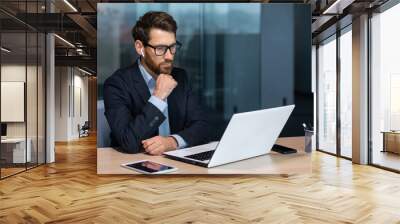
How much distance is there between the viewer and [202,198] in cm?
427

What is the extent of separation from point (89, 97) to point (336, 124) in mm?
14063

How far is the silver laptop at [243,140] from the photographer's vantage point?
2572mm

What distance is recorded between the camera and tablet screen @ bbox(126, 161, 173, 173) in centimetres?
279

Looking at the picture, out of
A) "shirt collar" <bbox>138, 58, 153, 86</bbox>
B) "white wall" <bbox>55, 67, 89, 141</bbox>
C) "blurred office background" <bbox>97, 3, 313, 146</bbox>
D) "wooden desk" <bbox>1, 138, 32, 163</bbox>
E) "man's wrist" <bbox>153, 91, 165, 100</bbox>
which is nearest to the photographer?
"man's wrist" <bbox>153, 91, 165, 100</bbox>

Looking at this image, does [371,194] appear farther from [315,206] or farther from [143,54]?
[143,54]

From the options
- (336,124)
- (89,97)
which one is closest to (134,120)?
(336,124)

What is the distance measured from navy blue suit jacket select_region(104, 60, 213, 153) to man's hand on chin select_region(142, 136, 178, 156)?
13 centimetres

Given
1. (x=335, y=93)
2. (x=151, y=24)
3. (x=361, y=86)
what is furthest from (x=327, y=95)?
(x=151, y=24)

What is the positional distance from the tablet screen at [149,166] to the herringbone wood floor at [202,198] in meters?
0.50

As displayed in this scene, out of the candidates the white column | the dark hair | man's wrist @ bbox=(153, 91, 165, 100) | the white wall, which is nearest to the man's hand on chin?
man's wrist @ bbox=(153, 91, 165, 100)

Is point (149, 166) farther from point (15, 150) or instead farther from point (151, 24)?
point (15, 150)

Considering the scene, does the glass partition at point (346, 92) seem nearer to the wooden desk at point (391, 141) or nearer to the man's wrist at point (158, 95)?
the wooden desk at point (391, 141)

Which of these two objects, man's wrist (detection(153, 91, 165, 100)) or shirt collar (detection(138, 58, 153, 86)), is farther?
shirt collar (detection(138, 58, 153, 86))

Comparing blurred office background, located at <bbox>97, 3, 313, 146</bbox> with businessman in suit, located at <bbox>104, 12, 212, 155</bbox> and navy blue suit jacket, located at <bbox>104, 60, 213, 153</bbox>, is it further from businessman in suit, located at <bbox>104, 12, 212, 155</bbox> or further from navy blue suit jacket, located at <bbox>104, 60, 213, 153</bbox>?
navy blue suit jacket, located at <bbox>104, 60, 213, 153</bbox>
